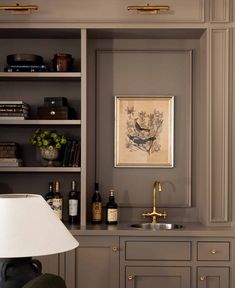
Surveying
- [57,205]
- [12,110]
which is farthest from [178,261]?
[12,110]

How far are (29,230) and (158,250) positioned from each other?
2.20 m

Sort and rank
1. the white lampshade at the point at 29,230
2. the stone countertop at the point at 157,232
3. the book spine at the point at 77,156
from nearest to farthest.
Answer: the white lampshade at the point at 29,230 < the stone countertop at the point at 157,232 < the book spine at the point at 77,156

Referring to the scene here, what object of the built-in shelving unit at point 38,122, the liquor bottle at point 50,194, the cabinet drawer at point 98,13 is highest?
the cabinet drawer at point 98,13

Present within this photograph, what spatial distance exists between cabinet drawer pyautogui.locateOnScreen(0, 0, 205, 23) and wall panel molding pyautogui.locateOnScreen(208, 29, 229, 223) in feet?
0.69

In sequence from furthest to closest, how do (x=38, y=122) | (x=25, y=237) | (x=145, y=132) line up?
1. (x=145, y=132)
2. (x=38, y=122)
3. (x=25, y=237)

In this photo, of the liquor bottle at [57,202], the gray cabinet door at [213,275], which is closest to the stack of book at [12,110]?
the liquor bottle at [57,202]

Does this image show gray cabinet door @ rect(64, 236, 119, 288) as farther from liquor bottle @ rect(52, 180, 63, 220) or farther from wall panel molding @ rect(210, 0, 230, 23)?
wall panel molding @ rect(210, 0, 230, 23)

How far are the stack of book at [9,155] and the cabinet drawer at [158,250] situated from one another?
3.21 ft

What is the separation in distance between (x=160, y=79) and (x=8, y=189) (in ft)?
4.61

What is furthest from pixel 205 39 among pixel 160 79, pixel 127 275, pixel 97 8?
pixel 127 275

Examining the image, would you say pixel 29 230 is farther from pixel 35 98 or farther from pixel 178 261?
pixel 35 98

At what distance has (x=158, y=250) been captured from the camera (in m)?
4.25

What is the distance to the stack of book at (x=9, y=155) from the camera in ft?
14.7

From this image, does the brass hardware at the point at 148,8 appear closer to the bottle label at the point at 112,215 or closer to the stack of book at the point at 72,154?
the stack of book at the point at 72,154
